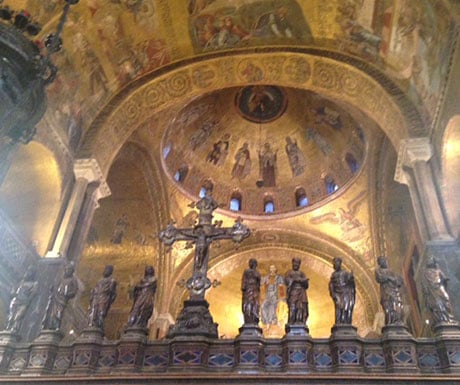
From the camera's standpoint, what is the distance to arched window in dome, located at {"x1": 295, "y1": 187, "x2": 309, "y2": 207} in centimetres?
A: 1825

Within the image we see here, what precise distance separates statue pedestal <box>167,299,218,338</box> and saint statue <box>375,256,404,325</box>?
2350mm

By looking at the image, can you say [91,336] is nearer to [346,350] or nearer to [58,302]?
[58,302]

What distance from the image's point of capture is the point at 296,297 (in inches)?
252

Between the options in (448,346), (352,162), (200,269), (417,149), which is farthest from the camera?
(352,162)

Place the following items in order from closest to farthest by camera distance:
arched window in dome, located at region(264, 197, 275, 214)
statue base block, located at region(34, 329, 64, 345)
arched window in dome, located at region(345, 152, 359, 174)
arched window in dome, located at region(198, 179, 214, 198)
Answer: statue base block, located at region(34, 329, 64, 345) → arched window in dome, located at region(345, 152, 359, 174) → arched window in dome, located at region(198, 179, 214, 198) → arched window in dome, located at region(264, 197, 275, 214)

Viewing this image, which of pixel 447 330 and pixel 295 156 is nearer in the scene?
pixel 447 330

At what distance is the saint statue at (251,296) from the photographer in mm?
6281

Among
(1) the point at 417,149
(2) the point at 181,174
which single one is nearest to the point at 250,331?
(1) the point at 417,149

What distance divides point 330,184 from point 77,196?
10.4m

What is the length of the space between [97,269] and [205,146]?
6.35 metres

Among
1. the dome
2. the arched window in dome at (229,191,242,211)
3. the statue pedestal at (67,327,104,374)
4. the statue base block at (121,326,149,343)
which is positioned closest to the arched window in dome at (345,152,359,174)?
the dome

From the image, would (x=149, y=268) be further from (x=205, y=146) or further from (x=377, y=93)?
(x=205, y=146)

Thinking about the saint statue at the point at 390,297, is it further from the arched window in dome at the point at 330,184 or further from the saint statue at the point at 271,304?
the arched window in dome at the point at 330,184

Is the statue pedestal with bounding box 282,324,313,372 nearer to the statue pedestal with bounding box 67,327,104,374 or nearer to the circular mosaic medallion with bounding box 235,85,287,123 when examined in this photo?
the statue pedestal with bounding box 67,327,104,374
